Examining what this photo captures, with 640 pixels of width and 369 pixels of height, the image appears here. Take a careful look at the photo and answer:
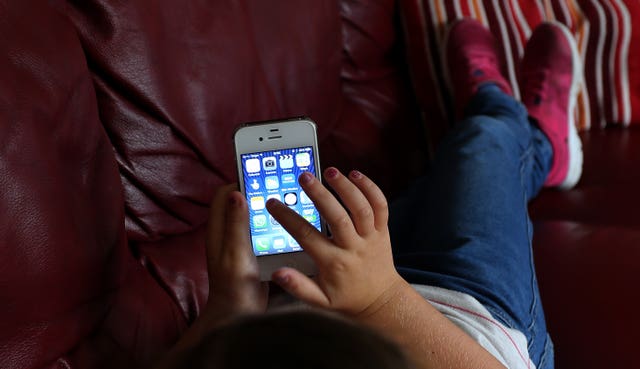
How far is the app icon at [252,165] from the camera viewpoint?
669 mm

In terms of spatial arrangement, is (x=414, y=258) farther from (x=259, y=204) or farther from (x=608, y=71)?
(x=608, y=71)

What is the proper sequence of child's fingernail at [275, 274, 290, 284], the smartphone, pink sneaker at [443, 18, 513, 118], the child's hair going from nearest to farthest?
the child's hair
child's fingernail at [275, 274, 290, 284]
the smartphone
pink sneaker at [443, 18, 513, 118]

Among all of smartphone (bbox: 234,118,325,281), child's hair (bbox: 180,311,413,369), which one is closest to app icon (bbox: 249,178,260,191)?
smartphone (bbox: 234,118,325,281)

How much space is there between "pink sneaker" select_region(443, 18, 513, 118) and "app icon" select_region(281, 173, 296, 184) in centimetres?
69

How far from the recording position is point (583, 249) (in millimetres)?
915

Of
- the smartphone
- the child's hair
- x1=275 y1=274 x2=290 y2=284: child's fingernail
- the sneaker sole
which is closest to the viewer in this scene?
the child's hair

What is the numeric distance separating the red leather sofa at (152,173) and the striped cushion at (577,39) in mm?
204

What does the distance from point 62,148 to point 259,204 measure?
0.61 feet

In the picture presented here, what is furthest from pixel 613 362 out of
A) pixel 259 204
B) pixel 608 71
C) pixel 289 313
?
pixel 608 71

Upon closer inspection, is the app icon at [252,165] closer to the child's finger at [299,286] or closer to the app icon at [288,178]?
the app icon at [288,178]

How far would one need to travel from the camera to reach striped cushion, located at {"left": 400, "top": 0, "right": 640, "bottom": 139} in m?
1.31

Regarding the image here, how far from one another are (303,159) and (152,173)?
0.20 m

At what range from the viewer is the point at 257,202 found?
66 cm

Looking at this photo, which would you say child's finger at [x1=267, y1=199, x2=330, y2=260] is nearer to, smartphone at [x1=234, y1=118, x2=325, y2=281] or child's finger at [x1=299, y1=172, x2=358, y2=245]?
child's finger at [x1=299, y1=172, x2=358, y2=245]
